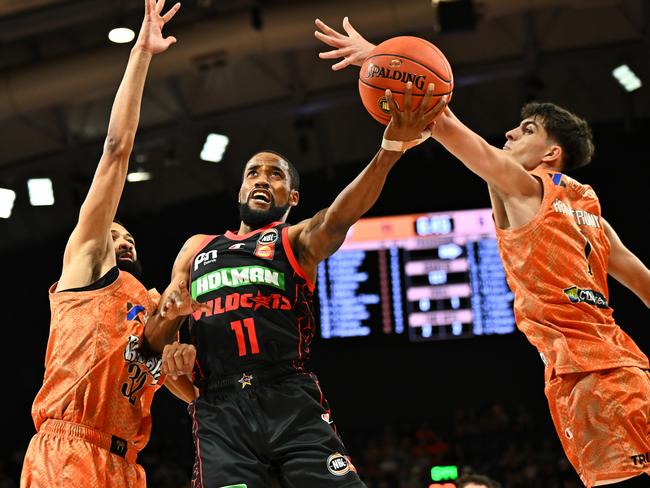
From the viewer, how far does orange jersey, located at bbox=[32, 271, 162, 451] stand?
423cm

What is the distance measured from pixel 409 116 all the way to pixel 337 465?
4.90ft

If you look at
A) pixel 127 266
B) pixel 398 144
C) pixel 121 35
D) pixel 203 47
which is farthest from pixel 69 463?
pixel 203 47

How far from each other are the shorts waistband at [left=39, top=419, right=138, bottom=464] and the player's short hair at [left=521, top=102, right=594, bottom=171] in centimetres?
263

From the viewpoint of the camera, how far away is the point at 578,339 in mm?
4027

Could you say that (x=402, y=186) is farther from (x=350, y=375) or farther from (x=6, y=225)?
(x=6, y=225)

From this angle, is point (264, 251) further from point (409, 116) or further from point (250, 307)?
point (409, 116)

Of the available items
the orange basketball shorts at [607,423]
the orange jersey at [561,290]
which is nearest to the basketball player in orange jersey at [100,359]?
the orange jersey at [561,290]

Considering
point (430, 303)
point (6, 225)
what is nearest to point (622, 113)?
point (430, 303)

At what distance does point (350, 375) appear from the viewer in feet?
49.0

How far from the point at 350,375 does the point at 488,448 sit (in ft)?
8.38

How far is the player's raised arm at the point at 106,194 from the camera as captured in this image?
14.2 ft

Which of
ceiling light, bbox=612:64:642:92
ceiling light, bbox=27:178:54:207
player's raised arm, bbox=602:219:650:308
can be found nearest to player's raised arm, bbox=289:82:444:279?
player's raised arm, bbox=602:219:650:308

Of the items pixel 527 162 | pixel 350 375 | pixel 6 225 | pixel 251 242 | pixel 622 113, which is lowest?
pixel 251 242

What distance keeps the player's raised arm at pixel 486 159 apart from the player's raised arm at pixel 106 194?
4.84ft
